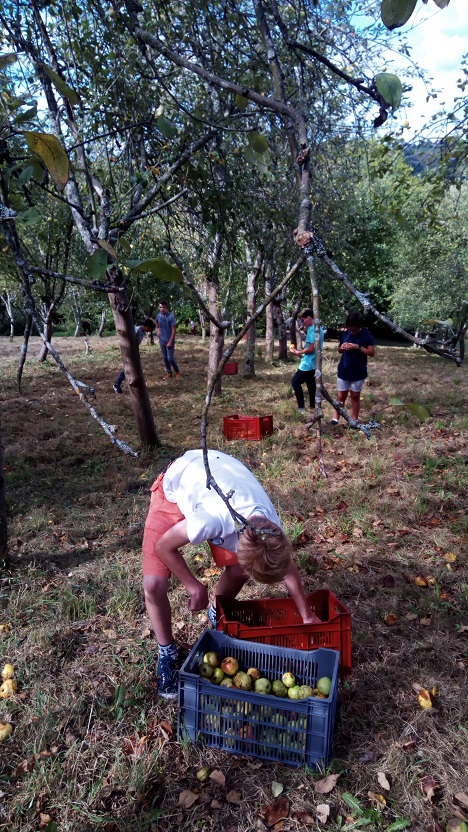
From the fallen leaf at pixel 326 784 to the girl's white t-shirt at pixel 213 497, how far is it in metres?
1.01

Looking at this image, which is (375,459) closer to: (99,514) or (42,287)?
(99,514)

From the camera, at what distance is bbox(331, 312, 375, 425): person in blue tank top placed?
614 centimetres

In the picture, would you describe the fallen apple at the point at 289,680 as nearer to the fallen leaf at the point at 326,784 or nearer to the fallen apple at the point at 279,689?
the fallen apple at the point at 279,689

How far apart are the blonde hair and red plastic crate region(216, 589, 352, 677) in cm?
54

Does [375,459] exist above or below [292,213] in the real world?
below

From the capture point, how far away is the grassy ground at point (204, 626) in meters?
2.06

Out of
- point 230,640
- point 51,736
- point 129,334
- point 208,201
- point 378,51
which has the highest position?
point 378,51

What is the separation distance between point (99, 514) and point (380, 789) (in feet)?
10.5

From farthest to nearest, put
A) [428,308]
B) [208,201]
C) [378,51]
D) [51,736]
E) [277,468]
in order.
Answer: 1. [428,308]
2. [277,468]
3. [208,201]
4. [378,51]
5. [51,736]

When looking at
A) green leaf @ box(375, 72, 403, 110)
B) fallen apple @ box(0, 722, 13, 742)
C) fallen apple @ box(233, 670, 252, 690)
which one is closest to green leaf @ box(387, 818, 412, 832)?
fallen apple @ box(233, 670, 252, 690)

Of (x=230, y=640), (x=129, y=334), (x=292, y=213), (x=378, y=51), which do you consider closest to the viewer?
(x=230, y=640)

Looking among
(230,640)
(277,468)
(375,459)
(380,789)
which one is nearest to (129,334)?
(277,468)

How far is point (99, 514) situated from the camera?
4.62 metres

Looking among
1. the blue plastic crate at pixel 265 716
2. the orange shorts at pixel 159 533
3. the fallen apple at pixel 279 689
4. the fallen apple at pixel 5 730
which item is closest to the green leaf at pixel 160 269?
the orange shorts at pixel 159 533
